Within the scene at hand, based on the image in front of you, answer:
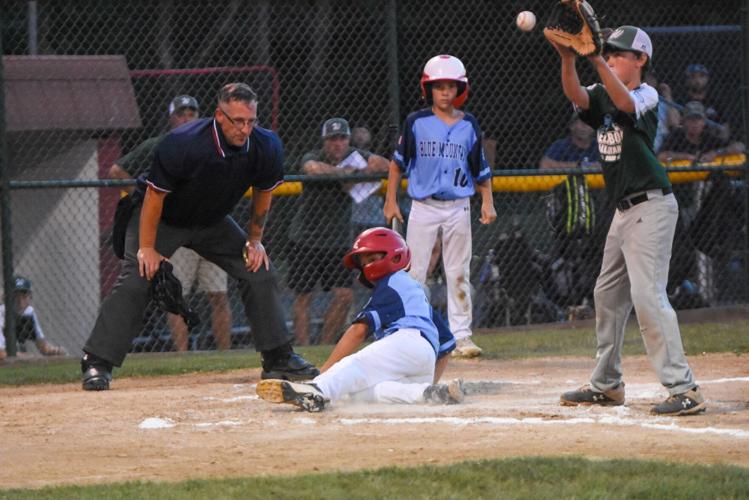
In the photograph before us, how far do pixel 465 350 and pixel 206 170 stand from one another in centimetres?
261

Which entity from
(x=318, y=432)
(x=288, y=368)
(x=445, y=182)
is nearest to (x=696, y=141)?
(x=445, y=182)

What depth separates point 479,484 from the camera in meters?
4.52

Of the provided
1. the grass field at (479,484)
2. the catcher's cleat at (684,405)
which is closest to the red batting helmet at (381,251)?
the catcher's cleat at (684,405)

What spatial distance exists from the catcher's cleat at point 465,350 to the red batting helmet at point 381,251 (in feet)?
7.91

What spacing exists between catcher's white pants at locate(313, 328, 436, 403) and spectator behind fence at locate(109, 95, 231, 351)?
Result: 3.98 metres

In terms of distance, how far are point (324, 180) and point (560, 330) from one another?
2.26 metres

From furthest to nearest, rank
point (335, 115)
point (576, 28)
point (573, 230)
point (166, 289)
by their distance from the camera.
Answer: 1. point (335, 115)
2. point (573, 230)
3. point (166, 289)
4. point (576, 28)

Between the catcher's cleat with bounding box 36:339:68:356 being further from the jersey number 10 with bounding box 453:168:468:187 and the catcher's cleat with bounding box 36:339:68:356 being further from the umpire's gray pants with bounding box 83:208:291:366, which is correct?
the jersey number 10 with bounding box 453:168:468:187

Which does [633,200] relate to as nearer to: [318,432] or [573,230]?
[318,432]

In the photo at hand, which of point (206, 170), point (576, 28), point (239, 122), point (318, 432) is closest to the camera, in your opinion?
point (318, 432)

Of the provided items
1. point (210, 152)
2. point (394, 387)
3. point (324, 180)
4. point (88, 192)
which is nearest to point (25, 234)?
point (88, 192)

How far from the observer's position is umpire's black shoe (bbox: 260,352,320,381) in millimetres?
7555

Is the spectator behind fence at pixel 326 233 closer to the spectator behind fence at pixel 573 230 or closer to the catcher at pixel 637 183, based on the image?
the spectator behind fence at pixel 573 230

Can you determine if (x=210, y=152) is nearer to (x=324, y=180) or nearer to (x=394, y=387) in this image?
(x=394, y=387)
